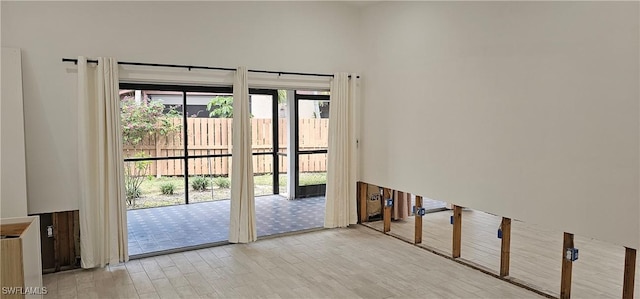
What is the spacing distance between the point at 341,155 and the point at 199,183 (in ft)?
8.88

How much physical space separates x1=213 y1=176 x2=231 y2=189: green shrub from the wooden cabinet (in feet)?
13.4

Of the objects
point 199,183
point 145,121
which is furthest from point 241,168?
point 145,121

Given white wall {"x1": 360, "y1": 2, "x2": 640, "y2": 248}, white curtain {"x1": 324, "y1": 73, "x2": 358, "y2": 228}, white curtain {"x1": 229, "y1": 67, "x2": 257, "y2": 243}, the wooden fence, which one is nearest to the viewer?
white wall {"x1": 360, "y1": 2, "x2": 640, "y2": 248}

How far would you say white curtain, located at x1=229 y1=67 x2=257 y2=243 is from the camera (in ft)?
17.3

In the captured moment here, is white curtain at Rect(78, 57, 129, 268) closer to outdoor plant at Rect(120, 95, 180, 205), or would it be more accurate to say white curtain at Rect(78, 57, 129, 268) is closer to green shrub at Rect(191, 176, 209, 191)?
outdoor plant at Rect(120, 95, 180, 205)

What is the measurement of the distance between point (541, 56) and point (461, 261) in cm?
233

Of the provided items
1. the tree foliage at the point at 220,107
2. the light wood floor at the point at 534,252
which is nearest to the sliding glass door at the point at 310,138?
the tree foliage at the point at 220,107

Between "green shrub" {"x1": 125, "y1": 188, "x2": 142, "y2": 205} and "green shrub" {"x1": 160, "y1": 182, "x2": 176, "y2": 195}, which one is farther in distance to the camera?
"green shrub" {"x1": 160, "y1": 182, "x2": 176, "y2": 195}

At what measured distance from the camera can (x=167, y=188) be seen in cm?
701

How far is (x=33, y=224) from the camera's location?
3.39m

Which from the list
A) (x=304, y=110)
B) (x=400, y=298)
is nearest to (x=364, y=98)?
(x=304, y=110)

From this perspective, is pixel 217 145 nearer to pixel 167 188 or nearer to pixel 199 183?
pixel 199 183

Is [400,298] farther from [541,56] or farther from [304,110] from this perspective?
[304,110]

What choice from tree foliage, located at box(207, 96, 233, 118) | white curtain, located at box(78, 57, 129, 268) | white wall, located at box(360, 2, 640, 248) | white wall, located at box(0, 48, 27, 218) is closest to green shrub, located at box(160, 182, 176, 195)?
tree foliage, located at box(207, 96, 233, 118)
